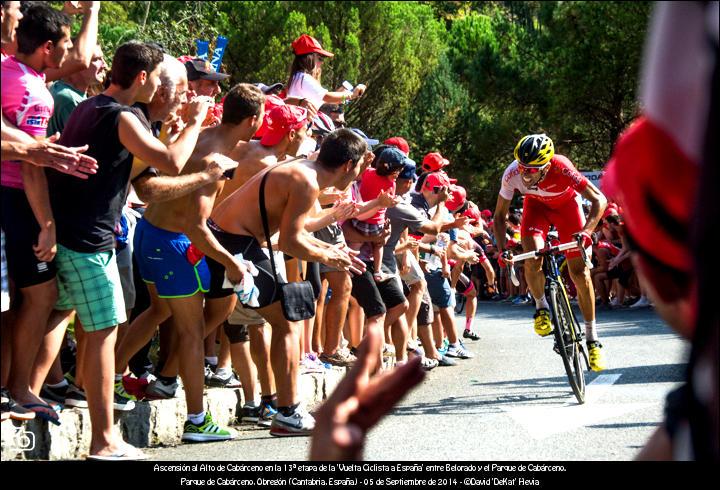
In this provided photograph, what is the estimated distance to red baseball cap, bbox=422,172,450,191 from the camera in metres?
13.2

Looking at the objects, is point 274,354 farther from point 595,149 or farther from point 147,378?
point 595,149

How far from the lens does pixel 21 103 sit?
5586 mm

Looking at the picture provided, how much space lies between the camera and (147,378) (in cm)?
823

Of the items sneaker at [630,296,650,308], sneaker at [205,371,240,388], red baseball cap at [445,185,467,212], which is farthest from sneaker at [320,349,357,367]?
sneaker at [630,296,650,308]

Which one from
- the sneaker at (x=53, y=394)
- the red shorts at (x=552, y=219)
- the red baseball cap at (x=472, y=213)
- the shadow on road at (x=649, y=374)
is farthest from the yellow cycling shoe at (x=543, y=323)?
the red baseball cap at (x=472, y=213)

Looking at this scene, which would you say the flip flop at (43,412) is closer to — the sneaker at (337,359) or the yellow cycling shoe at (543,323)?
the sneaker at (337,359)

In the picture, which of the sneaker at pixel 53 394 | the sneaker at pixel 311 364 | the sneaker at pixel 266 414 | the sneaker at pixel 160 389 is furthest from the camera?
the sneaker at pixel 311 364

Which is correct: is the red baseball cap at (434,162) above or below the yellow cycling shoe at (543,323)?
above

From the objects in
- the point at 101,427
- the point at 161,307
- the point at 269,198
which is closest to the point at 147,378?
the point at 161,307

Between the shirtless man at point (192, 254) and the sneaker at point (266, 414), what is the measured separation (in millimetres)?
772

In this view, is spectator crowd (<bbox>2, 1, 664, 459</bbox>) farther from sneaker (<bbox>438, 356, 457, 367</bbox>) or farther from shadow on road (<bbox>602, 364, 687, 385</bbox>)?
shadow on road (<bbox>602, 364, 687, 385</bbox>)

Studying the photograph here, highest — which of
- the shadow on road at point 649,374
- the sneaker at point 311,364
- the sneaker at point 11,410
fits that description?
the sneaker at point 11,410

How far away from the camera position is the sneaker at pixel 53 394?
6.71m

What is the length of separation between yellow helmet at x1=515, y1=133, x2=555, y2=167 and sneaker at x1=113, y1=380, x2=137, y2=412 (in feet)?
14.9
